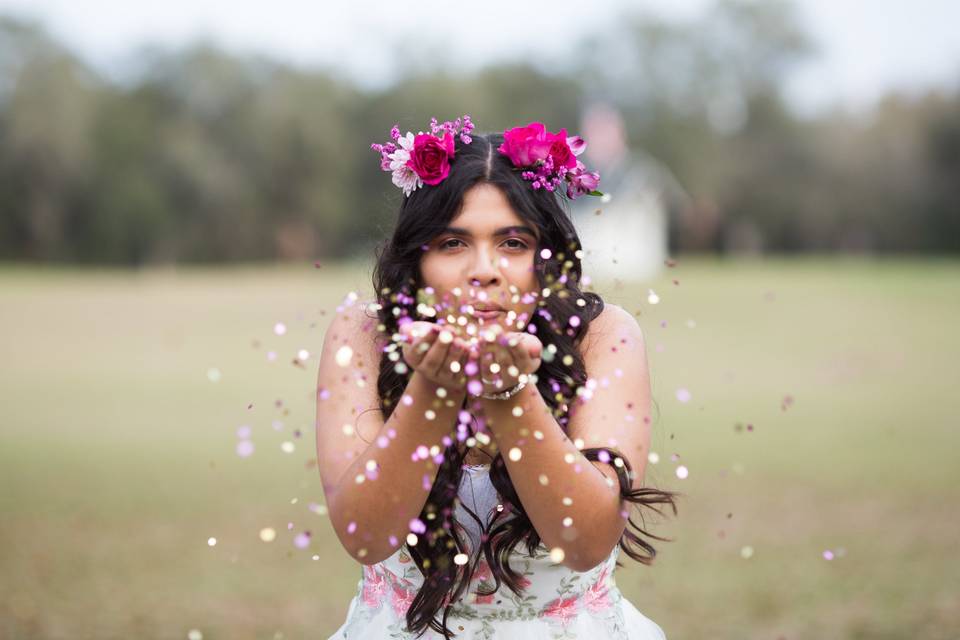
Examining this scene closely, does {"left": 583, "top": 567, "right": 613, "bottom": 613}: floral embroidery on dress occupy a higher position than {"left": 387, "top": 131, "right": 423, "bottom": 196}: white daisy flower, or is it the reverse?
{"left": 387, "top": 131, "right": 423, "bottom": 196}: white daisy flower

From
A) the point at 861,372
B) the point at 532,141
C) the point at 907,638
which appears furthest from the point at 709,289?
the point at 532,141

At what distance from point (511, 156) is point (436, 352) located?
3.12ft

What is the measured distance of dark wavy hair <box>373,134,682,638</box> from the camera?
2.82 m

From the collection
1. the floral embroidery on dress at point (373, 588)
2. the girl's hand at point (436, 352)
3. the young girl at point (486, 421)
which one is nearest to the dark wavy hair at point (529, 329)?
the young girl at point (486, 421)

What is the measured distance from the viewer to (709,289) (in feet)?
115

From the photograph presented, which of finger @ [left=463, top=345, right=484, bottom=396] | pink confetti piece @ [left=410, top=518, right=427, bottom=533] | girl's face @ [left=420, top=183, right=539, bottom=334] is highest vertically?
girl's face @ [left=420, top=183, right=539, bottom=334]

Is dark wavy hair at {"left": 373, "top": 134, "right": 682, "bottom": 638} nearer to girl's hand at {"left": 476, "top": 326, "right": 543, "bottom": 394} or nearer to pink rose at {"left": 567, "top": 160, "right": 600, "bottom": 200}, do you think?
pink rose at {"left": 567, "top": 160, "right": 600, "bottom": 200}

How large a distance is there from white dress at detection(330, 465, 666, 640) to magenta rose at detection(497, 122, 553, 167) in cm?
88

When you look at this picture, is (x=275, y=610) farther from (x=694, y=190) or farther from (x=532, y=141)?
(x=694, y=190)

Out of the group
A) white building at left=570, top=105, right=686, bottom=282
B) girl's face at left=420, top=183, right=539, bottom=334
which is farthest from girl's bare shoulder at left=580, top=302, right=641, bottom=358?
white building at left=570, top=105, right=686, bottom=282

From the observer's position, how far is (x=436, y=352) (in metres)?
2.28

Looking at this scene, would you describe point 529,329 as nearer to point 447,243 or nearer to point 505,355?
point 447,243

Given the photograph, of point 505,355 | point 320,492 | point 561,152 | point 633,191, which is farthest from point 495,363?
point 633,191

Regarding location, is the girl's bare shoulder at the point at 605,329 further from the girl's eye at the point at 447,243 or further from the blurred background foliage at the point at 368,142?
the blurred background foliage at the point at 368,142
